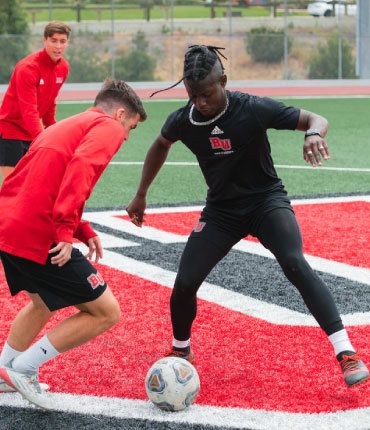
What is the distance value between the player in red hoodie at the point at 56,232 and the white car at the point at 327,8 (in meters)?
46.3

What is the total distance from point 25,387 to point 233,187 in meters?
1.63

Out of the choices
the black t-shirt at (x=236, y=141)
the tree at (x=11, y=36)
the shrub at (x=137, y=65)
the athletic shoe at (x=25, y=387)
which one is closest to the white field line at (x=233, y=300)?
the black t-shirt at (x=236, y=141)

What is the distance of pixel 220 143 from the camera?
15.0ft

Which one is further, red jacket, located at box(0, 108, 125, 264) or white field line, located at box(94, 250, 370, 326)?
white field line, located at box(94, 250, 370, 326)

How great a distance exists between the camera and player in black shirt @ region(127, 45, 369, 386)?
4.38 meters

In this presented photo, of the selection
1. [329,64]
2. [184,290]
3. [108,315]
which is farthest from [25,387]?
[329,64]

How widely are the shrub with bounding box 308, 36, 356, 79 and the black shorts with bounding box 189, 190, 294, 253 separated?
1640 inches

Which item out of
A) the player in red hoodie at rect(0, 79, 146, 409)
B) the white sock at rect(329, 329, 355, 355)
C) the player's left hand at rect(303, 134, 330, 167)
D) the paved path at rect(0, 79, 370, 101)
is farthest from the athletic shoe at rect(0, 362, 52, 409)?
the paved path at rect(0, 79, 370, 101)

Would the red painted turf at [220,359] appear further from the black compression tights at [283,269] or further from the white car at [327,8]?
the white car at [327,8]

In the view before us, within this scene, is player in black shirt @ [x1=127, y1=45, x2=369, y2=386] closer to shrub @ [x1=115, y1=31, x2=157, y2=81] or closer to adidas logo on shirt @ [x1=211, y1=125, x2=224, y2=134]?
adidas logo on shirt @ [x1=211, y1=125, x2=224, y2=134]

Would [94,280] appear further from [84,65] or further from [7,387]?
[84,65]

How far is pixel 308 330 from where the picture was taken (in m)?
5.29

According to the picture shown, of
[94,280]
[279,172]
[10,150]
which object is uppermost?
[94,280]

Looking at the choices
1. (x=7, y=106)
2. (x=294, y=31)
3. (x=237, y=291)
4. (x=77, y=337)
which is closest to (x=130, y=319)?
(x=237, y=291)
